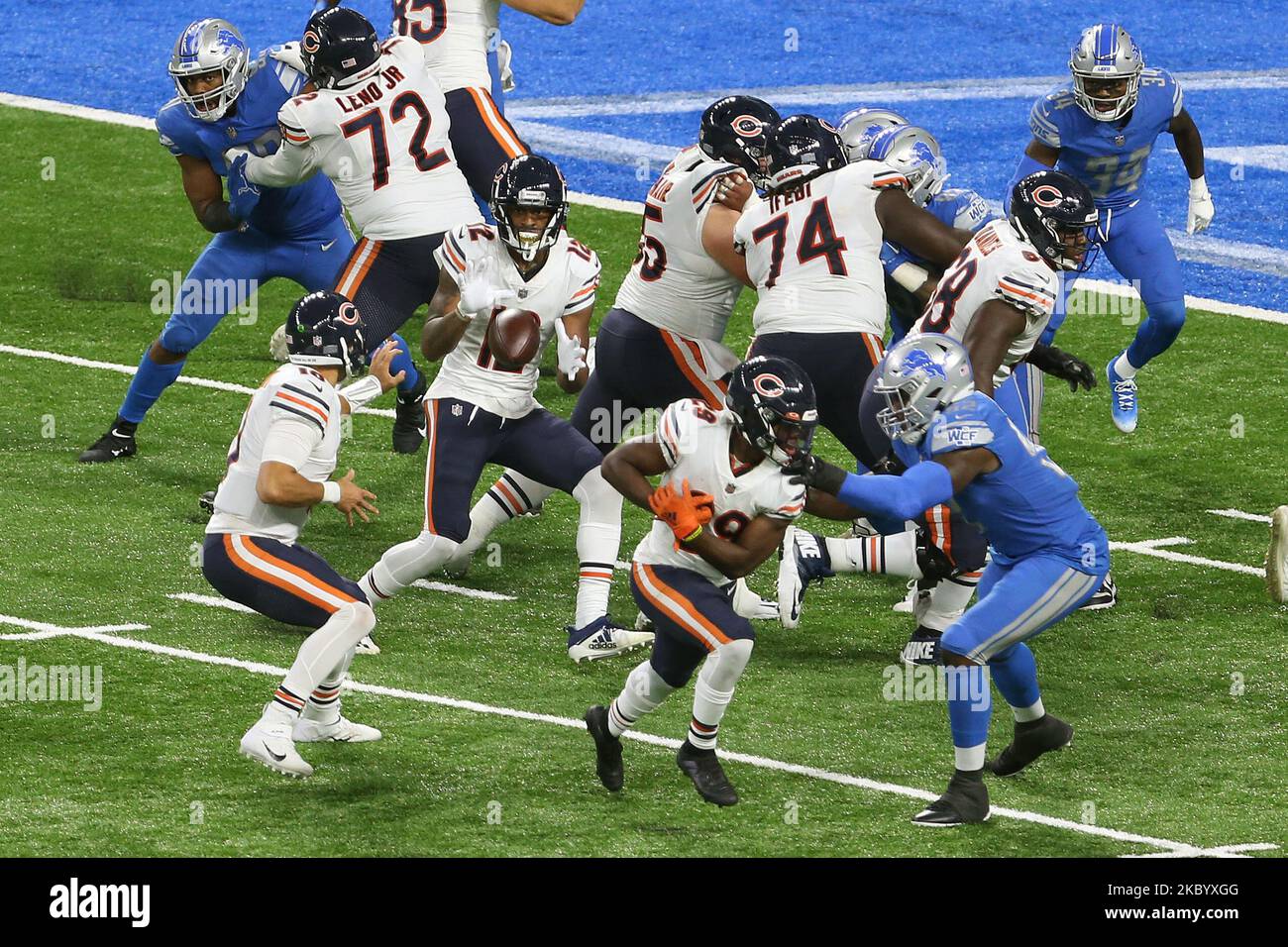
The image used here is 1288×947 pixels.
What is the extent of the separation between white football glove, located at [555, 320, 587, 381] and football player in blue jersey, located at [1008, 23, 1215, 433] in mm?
2994

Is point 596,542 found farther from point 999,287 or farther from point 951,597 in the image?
point 999,287

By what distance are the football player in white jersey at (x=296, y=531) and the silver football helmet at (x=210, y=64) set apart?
294 cm

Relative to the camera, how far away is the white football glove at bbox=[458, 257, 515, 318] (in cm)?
836

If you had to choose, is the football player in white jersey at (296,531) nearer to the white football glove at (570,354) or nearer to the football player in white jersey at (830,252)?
the white football glove at (570,354)

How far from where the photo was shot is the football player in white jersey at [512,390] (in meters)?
8.36

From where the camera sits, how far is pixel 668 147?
662 inches

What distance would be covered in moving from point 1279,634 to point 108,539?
4.89 metres

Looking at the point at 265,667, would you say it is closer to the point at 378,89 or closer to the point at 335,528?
the point at 335,528

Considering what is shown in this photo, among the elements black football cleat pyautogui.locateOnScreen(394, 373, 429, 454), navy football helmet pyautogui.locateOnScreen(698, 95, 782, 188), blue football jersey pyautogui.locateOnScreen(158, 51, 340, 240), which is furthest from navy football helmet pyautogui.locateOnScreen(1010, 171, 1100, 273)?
black football cleat pyautogui.locateOnScreen(394, 373, 429, 454)

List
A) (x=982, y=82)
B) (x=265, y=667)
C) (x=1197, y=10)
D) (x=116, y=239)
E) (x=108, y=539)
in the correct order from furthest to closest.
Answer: (x=1197, y=10), (x=982, y=82), (x=116, y=239), (x=108, y=539), (x=265, y=667)

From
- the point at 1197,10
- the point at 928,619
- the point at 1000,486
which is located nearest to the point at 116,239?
the point at 928,619

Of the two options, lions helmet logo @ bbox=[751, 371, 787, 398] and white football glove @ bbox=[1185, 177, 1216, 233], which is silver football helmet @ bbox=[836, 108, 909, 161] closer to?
lions helmet logo @ bbox=[751, 371, 787, 398]

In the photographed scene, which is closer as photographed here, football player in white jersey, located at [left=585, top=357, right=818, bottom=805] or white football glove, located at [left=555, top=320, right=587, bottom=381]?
football player in white jersey, located at [left=585, top=357, right=818, bottom=805]

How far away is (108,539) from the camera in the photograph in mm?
9680
